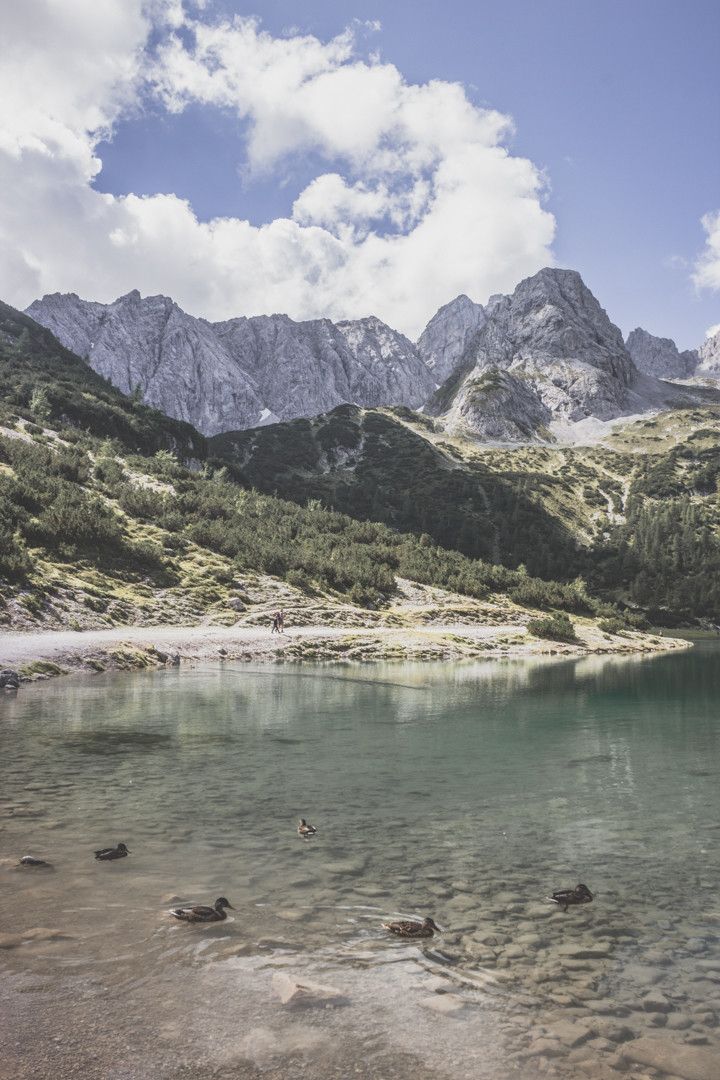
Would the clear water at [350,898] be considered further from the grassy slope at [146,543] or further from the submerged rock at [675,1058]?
the grassy slope at [146,543]

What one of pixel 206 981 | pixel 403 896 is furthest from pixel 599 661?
pixel 206 981

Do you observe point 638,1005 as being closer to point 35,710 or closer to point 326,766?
point 326,766

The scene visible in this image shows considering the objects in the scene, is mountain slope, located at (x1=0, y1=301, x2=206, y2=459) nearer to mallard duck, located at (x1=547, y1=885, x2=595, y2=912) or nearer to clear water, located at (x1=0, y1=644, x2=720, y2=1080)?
clear water, located at (x1=0, y1=644, x2=720, y2=1080)

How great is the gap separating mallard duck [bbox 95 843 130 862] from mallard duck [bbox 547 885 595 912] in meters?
6.49

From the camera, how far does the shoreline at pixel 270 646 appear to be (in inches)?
1296

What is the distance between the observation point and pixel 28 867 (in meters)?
9.21

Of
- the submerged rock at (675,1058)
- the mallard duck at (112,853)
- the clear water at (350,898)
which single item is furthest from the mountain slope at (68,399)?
the submerged rock at (675,1058)

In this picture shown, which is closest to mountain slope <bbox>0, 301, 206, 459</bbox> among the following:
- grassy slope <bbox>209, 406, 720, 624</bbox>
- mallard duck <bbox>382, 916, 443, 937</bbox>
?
grassy slope <bbox>209, 406, 720, 624</bbox>

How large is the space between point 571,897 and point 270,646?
35257mm

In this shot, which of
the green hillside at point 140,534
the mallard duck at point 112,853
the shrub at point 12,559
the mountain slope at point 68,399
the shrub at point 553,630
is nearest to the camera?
the mallard duck at point 112,853

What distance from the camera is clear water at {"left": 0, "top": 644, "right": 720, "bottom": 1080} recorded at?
18.3 feet

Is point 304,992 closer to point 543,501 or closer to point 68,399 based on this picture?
point 68,399

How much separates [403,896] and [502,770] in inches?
331

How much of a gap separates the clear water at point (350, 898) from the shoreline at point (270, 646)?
12.0 m
